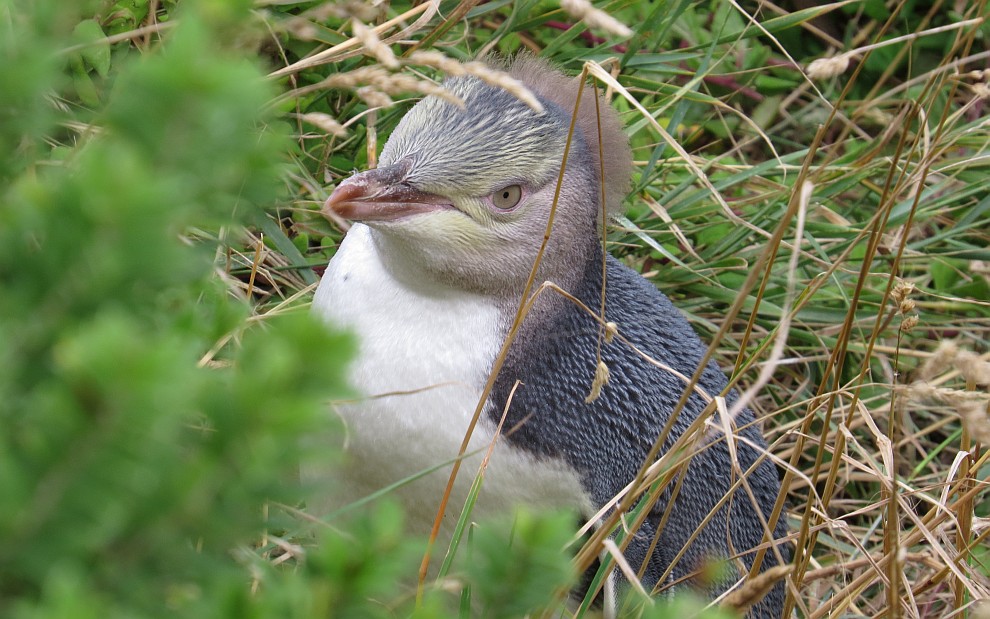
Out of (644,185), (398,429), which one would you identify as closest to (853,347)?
(644,185)

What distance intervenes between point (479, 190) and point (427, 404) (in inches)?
14.4

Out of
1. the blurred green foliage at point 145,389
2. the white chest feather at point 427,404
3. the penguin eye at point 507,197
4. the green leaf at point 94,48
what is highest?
the blurred green foliage at point 145,389

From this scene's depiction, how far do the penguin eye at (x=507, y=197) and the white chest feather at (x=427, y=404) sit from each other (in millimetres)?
163

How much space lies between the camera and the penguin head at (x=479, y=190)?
183cm

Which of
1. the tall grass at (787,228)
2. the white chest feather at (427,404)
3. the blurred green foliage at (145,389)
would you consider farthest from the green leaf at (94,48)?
the blurred green foliage at (145,389)

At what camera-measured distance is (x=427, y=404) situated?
1902 millimetres

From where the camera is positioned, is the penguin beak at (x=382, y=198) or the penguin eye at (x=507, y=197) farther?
the penguin eye at (x=507, y=197)

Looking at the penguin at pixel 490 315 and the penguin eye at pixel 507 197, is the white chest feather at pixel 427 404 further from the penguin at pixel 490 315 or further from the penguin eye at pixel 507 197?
the penguin eye at pixel 507 197

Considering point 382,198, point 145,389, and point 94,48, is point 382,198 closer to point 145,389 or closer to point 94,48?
point 94,48

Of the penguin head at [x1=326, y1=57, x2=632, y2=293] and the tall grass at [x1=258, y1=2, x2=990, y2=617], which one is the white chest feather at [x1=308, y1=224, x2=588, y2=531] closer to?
the penguin head at [x1=326, y1=57, x2=632, y2=293]

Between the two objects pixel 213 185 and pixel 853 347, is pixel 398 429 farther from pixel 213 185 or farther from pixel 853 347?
pixel 853 347

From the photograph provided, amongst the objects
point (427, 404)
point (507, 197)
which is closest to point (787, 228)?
point (507, 197)

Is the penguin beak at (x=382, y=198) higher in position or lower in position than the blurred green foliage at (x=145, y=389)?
lower

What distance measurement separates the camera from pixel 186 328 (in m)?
0.86
